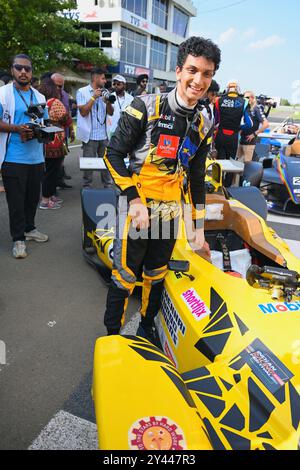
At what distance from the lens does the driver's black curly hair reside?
1803 millimetres

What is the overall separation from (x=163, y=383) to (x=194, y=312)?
559 mm

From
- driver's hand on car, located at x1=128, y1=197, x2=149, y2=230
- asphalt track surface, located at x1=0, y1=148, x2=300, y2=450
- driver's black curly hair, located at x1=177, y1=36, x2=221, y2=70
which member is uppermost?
driver's black curly hair, located at x1=177, y1=36, x2=221, y2=70

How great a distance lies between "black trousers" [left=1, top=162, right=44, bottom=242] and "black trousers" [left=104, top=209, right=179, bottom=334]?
5.88 ft

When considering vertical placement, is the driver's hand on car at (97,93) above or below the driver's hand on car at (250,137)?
above

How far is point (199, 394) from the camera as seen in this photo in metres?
1.50

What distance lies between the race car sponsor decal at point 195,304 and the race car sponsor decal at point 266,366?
0.34 metres

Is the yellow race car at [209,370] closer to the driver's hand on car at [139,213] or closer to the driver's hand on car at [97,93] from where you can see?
the driver's hand on car at [139,213]

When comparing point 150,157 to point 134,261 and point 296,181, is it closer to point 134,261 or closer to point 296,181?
point 134,261

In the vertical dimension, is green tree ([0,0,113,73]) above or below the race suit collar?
above

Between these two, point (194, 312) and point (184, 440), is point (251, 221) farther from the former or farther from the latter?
point (184, 440)

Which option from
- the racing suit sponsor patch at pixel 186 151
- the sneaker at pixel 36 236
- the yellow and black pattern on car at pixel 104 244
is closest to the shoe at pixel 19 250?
the sneaker at pixel 36 236

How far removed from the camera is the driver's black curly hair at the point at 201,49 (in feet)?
5.91

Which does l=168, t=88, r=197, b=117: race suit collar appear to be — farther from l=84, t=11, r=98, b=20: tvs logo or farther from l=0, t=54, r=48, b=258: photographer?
l=84, t=11, r=98, b=20: tvs logo

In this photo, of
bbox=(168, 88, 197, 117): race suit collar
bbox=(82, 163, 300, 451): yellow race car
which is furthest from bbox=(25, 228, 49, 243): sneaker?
bbox=(168, 88, 197, 117): race suit collar
